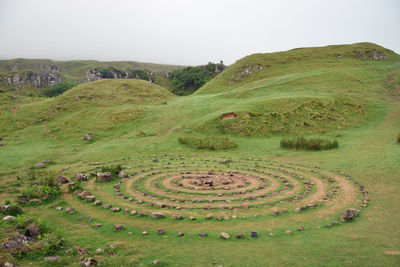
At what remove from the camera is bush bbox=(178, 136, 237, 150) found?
23.8 metres

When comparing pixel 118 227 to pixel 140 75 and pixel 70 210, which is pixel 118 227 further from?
pixel 140 75

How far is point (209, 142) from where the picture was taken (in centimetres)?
2448

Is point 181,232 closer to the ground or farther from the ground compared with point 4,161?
farther from the ground

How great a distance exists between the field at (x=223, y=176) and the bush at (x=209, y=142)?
0.66 feet

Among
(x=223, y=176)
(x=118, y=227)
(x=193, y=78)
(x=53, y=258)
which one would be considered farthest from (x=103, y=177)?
(x=193, y=78)

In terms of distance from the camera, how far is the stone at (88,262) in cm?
603

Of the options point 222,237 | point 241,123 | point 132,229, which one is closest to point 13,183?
point 132,229

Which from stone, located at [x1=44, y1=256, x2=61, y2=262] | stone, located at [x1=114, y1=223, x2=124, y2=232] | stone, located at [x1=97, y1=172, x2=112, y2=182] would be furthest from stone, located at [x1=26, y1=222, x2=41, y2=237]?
stone, located at [x1=97, y1=172, x2=112, y2=182]

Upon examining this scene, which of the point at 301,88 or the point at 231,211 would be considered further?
the point at 301,88

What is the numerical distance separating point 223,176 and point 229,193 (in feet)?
9.57

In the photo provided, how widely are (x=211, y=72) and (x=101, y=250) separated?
11665 cm

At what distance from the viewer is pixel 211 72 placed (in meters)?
119

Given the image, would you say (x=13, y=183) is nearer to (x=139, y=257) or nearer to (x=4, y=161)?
(x=4, y=161)

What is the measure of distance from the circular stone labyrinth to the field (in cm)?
6
